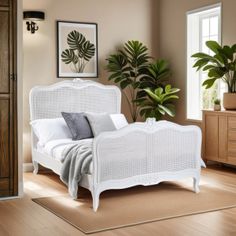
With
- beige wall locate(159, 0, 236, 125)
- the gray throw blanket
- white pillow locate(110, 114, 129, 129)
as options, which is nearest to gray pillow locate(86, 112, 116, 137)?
white pillow locate(110, 114, 129, 129)

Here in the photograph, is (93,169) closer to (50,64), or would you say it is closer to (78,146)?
(78,146)

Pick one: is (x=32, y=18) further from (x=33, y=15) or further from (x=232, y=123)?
(x=232, y=123)

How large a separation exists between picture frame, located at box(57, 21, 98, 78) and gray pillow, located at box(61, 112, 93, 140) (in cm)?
96

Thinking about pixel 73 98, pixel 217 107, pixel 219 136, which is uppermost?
pixel 73 98

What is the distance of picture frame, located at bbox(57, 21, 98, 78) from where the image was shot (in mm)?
7059

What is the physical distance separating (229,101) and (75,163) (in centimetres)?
253

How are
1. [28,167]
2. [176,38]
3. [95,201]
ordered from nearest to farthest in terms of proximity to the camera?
[95,201] → [28,167] → [176,38]

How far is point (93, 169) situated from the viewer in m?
4.60

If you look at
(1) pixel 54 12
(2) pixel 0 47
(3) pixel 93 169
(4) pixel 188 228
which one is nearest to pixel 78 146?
(3) pixel 93 169

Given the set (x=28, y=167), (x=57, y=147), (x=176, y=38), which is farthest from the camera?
(x=176, y=38)

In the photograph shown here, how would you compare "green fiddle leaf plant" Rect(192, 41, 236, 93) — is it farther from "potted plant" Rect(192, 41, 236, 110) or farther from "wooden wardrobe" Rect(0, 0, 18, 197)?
"wooden wardrobe" Rect(0, 0, 18, 197)

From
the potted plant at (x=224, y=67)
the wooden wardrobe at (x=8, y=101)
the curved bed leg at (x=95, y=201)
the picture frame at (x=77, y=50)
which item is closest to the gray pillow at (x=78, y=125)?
the picture frame at (x=77, y=50)

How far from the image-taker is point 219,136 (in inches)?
261

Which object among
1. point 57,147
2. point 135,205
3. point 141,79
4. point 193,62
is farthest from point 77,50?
point 135,205
